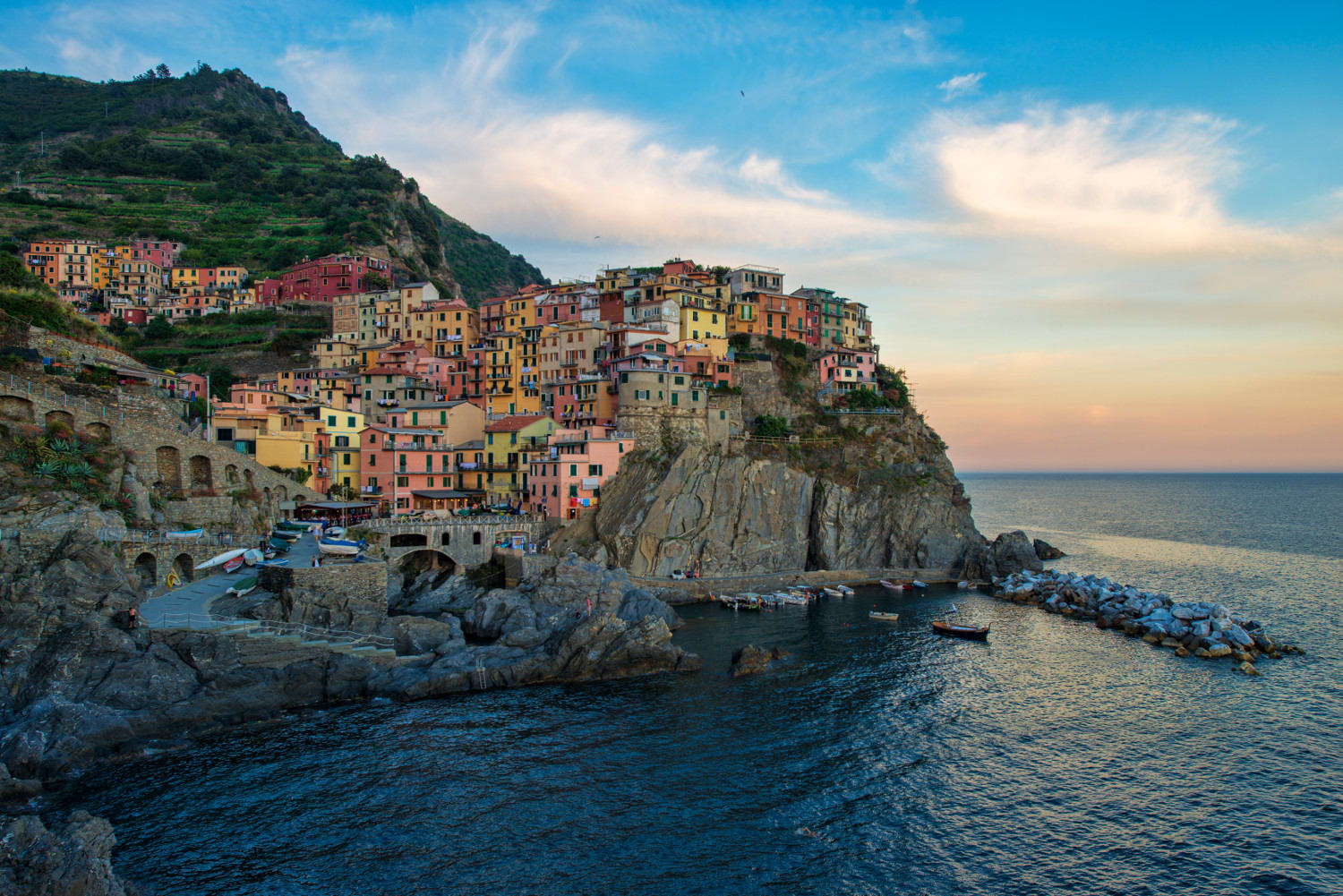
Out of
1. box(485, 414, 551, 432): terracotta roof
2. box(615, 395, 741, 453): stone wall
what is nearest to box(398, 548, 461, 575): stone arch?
box(485, 414, 551, 432): terracotta roof

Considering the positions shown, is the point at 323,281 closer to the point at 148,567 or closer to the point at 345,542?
the point at 345,542

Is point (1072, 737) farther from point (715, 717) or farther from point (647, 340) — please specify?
point (647, 340)

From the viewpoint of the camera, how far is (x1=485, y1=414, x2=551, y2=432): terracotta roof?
6894 centimetres

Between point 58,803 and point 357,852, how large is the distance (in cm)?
1061

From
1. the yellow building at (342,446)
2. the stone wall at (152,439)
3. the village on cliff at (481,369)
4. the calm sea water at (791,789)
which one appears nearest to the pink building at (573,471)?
the village on cliff at (481,369)

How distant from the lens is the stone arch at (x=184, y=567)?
42125mm

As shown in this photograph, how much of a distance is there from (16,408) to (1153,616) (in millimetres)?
68931

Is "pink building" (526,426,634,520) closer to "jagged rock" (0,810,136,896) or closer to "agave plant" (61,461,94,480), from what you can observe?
"agave plant" (61,461,94,480)

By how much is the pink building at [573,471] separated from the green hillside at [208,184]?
6169 centimetres

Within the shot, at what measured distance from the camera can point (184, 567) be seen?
42.6 meters

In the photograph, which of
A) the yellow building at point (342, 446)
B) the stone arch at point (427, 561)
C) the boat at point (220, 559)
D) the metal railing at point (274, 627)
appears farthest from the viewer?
the yellow building at point (342, 446)

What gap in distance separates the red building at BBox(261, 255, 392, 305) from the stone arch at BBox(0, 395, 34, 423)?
62.9 metres

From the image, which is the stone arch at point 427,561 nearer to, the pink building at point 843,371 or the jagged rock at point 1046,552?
the pink building at point 843,371

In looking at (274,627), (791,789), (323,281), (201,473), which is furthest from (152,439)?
(323,281)
